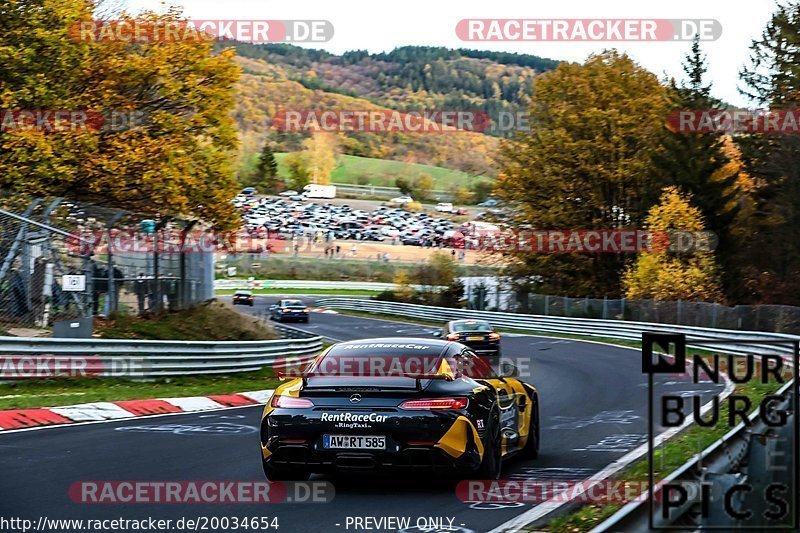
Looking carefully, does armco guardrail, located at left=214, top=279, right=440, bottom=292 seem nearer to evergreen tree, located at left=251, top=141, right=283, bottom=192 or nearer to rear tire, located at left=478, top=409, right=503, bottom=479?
evergreen tree, located at left=251, top=141, right=283, bottom=192

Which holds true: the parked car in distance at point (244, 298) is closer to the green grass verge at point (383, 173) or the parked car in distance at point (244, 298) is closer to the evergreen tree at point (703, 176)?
the evergreen tree at point (703, 176)

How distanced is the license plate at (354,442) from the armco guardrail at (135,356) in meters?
10.5

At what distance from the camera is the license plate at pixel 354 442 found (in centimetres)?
912

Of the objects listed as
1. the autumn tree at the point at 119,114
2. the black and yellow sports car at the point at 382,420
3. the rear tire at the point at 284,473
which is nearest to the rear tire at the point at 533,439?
the black and yellow sports car at the point at 382,420

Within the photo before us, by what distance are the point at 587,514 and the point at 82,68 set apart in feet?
69.7

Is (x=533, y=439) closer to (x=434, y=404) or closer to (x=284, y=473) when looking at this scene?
(x=434, y=404)

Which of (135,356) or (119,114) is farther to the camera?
(119,114)

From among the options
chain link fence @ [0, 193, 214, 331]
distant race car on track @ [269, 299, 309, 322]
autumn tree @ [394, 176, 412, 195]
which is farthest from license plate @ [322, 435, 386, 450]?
autumn tree @ [394, 176, 412, 195]

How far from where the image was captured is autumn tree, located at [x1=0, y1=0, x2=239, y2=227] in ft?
81.5

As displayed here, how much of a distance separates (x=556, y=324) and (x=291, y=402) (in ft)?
130

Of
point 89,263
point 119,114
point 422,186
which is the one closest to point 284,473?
point 89,263

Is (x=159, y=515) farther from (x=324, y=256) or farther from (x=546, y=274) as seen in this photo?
(x=324, y=256)

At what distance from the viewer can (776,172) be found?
54.7m

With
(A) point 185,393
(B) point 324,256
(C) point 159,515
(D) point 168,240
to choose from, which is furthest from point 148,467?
(B) point 324,256
